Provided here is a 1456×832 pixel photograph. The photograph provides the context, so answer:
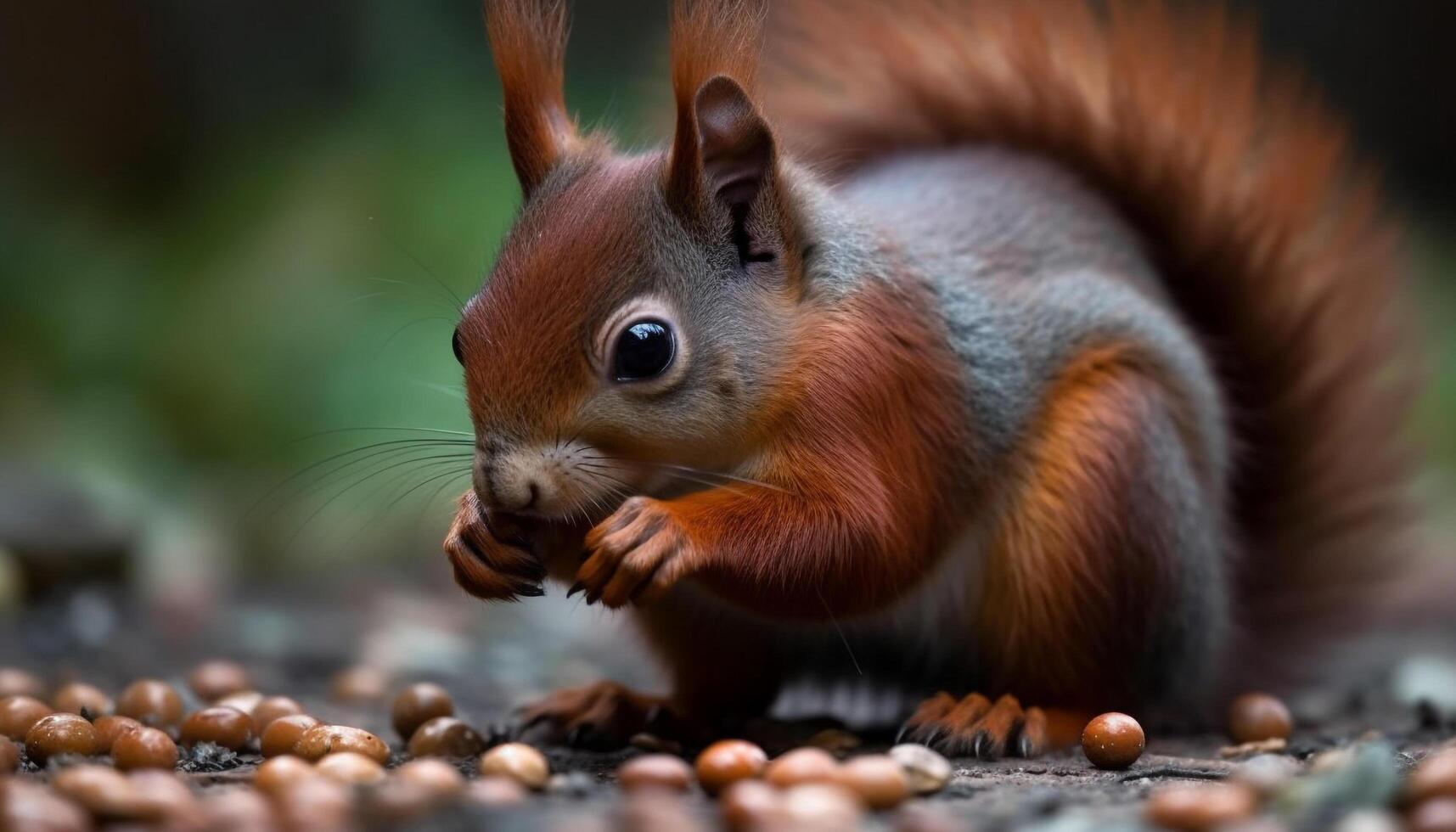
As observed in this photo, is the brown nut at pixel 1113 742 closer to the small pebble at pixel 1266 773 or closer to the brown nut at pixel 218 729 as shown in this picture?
the small pebble at pixel 1266 773

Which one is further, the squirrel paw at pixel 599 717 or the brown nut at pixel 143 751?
the squirrel paw at pixel 599 717

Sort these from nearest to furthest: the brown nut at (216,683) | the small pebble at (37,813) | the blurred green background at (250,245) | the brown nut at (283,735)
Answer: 1. the small pebble at (37,813)
2. the brown nut at (283,735)
3. the brown nut at (216,683)
4. the blurred green background at (250,245)

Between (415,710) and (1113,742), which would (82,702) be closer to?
(415,710)

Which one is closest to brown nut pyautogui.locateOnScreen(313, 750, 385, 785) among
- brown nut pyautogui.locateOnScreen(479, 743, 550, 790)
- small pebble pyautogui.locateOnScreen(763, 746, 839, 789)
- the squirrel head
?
brown nut pyautogui.locateOnScreen(479, 743, 550, 790)

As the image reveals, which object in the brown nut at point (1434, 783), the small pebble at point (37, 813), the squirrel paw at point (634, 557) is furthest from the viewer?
the squirrel paw at point (634, 557)

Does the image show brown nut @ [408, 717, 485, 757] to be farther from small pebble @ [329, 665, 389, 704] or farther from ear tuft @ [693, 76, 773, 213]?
ear tuft @ [693, 76, 773, 213]

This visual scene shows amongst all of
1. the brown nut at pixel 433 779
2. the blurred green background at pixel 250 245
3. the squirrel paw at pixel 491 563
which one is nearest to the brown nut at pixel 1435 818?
the brown nut at pixel 433 779
